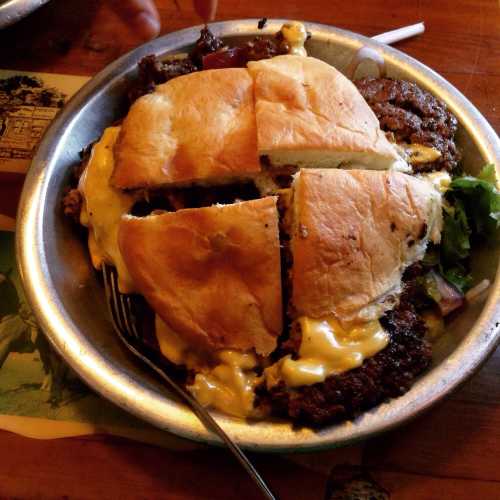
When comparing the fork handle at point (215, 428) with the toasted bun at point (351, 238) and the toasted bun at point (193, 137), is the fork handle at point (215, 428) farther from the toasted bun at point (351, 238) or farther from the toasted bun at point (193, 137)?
the toasted bun at point (193, 137)

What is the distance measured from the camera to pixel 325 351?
1375mm

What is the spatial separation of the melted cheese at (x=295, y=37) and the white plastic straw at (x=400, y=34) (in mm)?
563

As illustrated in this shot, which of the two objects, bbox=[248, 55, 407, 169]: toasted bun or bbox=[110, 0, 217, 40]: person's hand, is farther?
bbox=[110, 0, 217, 40]: person's hand

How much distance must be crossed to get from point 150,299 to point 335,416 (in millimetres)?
590

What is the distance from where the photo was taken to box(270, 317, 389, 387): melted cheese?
136 cm

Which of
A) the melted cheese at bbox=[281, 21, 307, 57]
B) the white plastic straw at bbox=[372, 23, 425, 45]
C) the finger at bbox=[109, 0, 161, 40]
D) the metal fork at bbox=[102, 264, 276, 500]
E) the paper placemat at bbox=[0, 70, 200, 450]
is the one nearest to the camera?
the metal fork at bbox=[102, 264, 276, 500]

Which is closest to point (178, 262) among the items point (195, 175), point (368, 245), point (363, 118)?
point (195, 175)

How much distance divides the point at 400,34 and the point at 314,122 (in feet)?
3.90

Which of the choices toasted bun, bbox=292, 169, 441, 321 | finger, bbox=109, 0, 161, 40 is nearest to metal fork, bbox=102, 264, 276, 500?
toasted bun, bbox=292, 169, 441, 321

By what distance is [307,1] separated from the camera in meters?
2.55

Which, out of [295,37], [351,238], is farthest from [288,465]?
[295,37]

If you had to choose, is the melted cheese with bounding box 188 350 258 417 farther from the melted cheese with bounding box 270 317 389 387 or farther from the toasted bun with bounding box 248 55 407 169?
the toasted bun with bounding box 248 55 407 169

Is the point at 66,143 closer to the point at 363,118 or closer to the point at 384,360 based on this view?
the point at 363,118

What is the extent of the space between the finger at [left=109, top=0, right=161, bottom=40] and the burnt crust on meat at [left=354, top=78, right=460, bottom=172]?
0.78 metres
